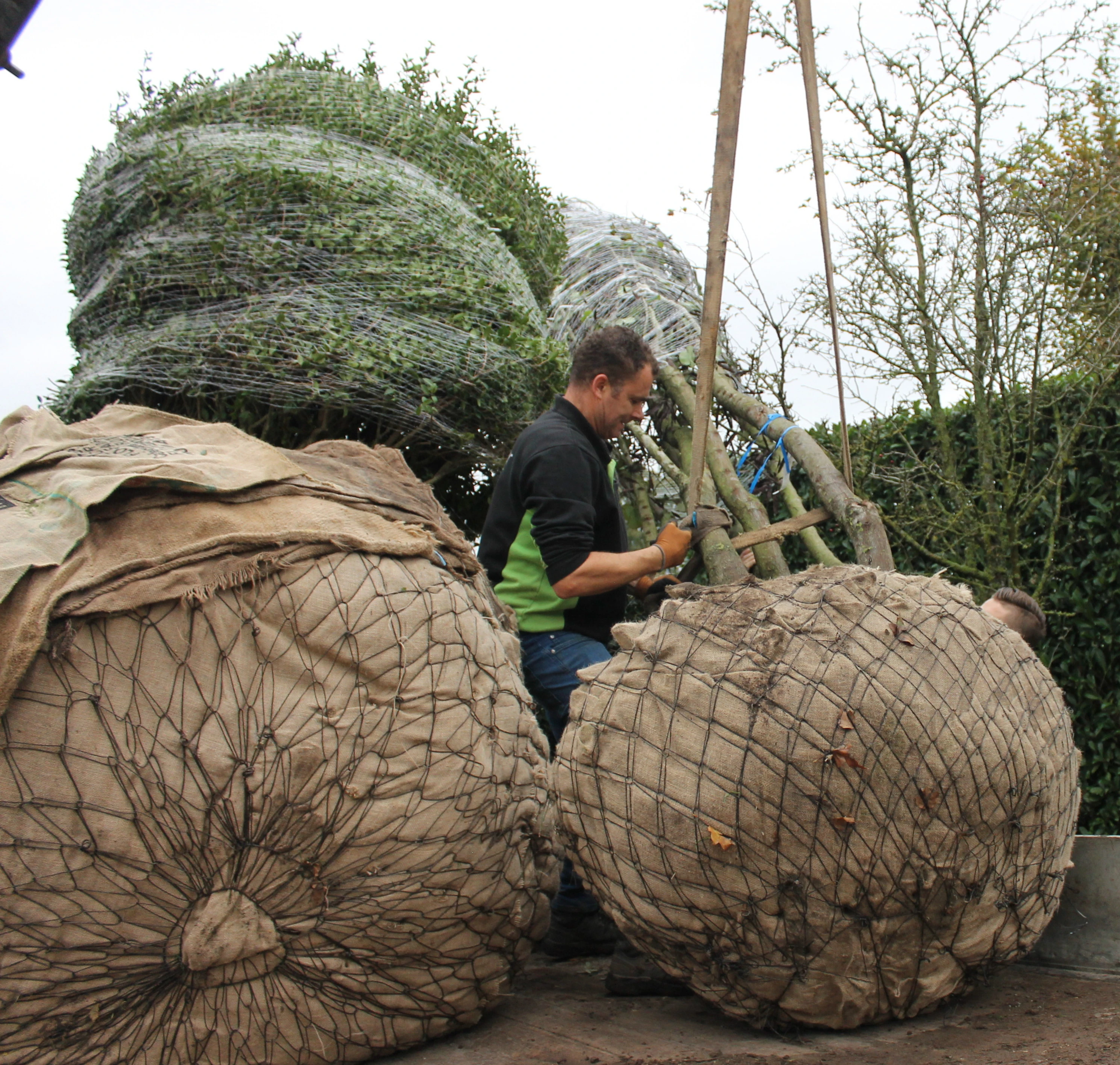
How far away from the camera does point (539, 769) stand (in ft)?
7.98

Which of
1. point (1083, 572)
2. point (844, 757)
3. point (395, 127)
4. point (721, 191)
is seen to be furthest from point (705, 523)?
point (395, 127)

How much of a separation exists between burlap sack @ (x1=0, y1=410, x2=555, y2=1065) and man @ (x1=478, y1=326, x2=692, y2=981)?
0.84 meters

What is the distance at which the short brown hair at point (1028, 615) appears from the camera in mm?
3207

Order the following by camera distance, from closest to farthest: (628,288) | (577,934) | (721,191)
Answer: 1. (721,191)
2. (577,934)
3. (628,288)

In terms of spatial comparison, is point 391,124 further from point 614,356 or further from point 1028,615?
point 1028,615

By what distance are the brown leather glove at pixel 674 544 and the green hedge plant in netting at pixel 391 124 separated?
80.9 inches

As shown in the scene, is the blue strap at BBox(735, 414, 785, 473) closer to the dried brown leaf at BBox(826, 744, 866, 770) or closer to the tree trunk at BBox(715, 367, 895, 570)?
the tree trunk at BBox(715, 367, 895, 570)

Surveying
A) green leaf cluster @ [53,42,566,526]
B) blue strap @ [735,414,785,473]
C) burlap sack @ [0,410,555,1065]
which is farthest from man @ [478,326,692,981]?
burlap sack @ [0,410,555,1065]

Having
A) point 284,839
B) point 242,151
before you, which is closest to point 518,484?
point 284,839

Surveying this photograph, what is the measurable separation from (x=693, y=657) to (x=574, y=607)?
1181mm

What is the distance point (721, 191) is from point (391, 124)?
2.50m

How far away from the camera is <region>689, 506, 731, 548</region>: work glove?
3.09 meters

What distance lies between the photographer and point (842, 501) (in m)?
3.04

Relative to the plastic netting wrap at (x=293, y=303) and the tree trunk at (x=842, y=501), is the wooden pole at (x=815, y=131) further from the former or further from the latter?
the plastic netting wrap at (x=293, y=303)
